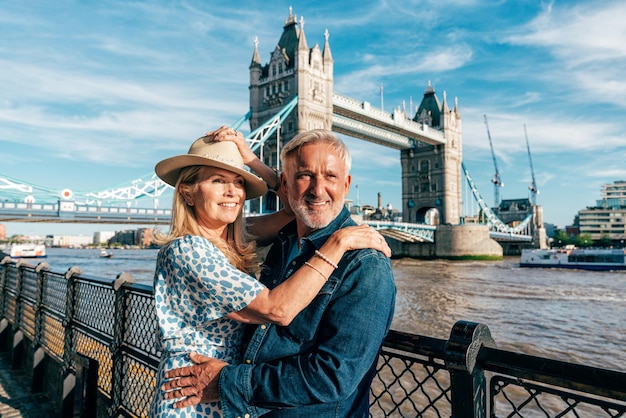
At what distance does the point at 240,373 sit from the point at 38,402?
3.30 metres

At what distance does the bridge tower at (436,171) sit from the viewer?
5216 centimetres

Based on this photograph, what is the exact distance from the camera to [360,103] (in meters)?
43.1

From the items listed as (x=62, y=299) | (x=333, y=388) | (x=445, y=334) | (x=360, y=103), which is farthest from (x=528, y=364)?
(x=360, y=103)

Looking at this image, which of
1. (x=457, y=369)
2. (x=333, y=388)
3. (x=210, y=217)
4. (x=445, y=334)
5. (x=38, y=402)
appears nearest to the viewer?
(x=333, y=388)

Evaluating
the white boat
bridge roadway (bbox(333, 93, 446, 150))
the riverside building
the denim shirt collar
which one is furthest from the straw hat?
the riverside building

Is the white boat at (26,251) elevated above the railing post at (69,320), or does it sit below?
below

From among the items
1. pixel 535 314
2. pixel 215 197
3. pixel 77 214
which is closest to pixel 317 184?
pixel 215 197

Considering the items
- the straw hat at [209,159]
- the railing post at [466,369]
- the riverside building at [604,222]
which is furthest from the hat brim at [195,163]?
the riverside building at [604,222]

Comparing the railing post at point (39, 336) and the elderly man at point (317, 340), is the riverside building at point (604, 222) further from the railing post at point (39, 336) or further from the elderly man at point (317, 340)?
the elderly man at point (317, 340)

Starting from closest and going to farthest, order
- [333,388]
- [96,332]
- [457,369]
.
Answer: [333,388]
[457,369]
[96,332]

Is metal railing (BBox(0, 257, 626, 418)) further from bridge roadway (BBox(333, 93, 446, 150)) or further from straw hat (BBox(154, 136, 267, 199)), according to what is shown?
bridge roadway (BBox(333, 93, 446, 150))

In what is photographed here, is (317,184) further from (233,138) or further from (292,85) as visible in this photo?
(292,85)

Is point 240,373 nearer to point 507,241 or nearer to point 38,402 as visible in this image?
point 38,402

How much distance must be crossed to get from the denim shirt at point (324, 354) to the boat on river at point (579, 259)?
3225 centimetres
